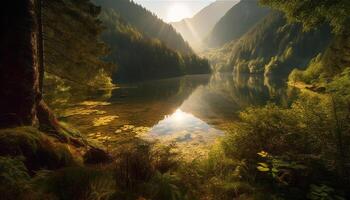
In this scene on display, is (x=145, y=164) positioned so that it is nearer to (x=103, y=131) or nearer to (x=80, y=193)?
(x=80, y=193)

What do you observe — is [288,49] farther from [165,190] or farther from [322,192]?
[165,190]

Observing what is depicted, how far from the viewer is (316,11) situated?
845cm

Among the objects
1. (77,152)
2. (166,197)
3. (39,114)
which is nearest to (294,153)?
(166,197)

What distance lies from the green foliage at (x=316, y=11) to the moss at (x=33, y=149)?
30.3 ft

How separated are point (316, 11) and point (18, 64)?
32.5 feet

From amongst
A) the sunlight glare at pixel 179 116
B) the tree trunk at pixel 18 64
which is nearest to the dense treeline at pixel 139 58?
the sunlight glare at pixel 179 116

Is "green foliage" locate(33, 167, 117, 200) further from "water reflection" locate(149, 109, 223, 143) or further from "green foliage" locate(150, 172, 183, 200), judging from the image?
"water reflection" locate(149, 109, 223, 143)

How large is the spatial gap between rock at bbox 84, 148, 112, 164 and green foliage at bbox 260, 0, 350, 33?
29.1ft

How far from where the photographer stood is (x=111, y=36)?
412 ft

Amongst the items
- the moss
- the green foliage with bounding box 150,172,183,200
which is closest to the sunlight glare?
the moss

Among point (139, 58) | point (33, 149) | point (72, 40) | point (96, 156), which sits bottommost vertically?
point (96, 156)

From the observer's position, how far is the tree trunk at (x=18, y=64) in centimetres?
757

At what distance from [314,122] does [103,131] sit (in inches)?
572

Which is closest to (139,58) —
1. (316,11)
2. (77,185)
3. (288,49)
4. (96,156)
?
(288,49)
